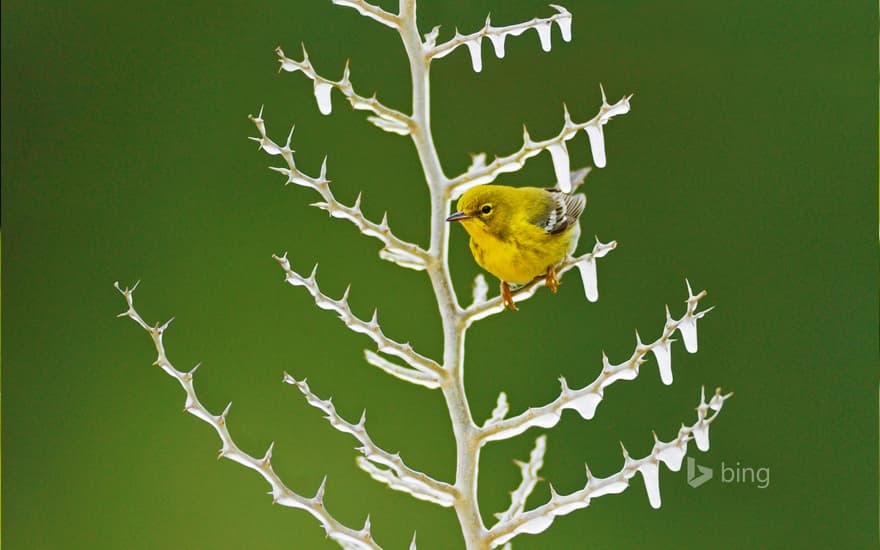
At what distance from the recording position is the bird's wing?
99cm

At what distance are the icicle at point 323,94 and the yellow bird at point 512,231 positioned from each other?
299 millimetres

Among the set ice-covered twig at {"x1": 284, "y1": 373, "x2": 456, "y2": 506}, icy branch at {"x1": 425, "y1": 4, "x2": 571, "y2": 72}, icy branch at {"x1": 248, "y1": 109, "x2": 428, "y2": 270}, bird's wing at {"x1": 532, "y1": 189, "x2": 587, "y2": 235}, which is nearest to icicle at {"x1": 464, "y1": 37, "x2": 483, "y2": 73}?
icy branch at {"x1": 425, "y1": 4, "x2": 571, "y2": 72}

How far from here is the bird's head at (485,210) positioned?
0.95m

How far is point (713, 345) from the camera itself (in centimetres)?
194

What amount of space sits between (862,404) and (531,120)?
2.83ft

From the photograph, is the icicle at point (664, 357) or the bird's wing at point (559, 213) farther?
the bird's wing at point (559, 213)

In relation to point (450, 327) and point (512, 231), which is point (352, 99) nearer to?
point (450, 327)

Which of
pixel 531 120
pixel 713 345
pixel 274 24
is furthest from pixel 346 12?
pixel 713 345

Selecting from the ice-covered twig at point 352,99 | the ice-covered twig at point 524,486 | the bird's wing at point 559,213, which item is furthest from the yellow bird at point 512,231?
the ice-covered twig at point 352,99

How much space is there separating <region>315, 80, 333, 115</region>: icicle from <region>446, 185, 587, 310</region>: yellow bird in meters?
0.30

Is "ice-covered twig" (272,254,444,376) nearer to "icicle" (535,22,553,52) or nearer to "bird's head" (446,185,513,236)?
"icicle" (535,22,553,52)

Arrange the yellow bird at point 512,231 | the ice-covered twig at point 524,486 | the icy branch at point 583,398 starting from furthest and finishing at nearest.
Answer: the yellow bird at point 512,231
the ice-covered twig at point 524,486
the icy branch at point 583,398

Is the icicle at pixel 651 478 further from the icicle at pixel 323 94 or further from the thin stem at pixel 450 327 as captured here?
the icicle at pixel 323 94

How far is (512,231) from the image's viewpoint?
954 mm
